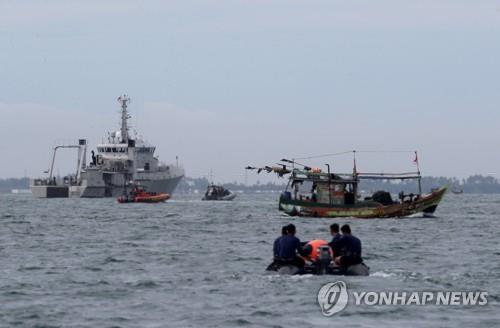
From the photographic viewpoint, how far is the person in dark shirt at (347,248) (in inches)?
1363

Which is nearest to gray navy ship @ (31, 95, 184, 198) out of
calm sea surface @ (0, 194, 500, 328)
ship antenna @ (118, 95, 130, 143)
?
ship antenna @ (118, 95, 130, 143)

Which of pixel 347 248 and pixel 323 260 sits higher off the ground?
pixel 347 248

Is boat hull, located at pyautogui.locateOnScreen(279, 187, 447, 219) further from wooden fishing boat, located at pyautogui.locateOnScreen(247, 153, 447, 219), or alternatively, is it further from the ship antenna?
the ship antenna

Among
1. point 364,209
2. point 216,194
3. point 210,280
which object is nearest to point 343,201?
point 364,209

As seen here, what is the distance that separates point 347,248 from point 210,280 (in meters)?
4.42

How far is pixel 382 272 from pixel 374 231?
2791 cm

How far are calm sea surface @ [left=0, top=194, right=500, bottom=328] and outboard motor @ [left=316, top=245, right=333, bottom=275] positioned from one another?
299 mm

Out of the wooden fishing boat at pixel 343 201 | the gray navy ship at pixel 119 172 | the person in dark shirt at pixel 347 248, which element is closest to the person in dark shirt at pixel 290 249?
the person in dark shirt at pixel 347 248

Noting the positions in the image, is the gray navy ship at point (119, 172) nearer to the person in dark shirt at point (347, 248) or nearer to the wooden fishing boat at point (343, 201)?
the wooden fishing boat at point (343, 201)

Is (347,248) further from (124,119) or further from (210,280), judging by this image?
(124,119)

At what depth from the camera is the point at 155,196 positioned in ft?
472

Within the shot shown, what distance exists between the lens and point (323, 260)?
114 feet

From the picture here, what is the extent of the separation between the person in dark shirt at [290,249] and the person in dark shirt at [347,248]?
1.17 meters

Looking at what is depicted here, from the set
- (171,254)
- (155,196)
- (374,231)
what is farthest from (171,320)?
(155,196)
